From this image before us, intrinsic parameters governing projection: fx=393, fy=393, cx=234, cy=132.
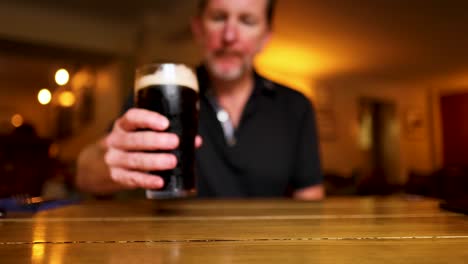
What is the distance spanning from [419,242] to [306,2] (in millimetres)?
4656

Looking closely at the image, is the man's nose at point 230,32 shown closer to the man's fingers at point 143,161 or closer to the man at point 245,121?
the man at point 245,121

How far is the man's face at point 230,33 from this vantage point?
4.70ft

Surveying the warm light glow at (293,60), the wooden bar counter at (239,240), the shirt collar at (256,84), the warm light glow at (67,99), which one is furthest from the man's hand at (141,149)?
the warm light glow at (67,99)

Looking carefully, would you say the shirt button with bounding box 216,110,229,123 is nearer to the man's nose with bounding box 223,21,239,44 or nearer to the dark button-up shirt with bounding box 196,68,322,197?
the dark button-up shirt with bounding box 196,68,322,197

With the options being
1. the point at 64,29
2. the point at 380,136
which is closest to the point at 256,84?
the point at 64,29

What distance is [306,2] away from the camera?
4.68 meters

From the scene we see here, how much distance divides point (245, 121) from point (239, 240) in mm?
1121

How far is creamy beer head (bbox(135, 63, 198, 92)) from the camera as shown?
737 millimetres

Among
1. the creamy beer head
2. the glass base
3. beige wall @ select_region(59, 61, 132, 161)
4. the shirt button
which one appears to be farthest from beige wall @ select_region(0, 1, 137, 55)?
the glass base

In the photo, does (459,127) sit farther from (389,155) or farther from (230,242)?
(230,242)

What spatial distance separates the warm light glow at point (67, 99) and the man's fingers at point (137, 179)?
8325mm

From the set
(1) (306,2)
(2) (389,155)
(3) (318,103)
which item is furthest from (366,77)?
(1) (306,2)

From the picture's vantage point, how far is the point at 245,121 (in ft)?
4.96

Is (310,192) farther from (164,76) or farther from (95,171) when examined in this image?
(164,76)
